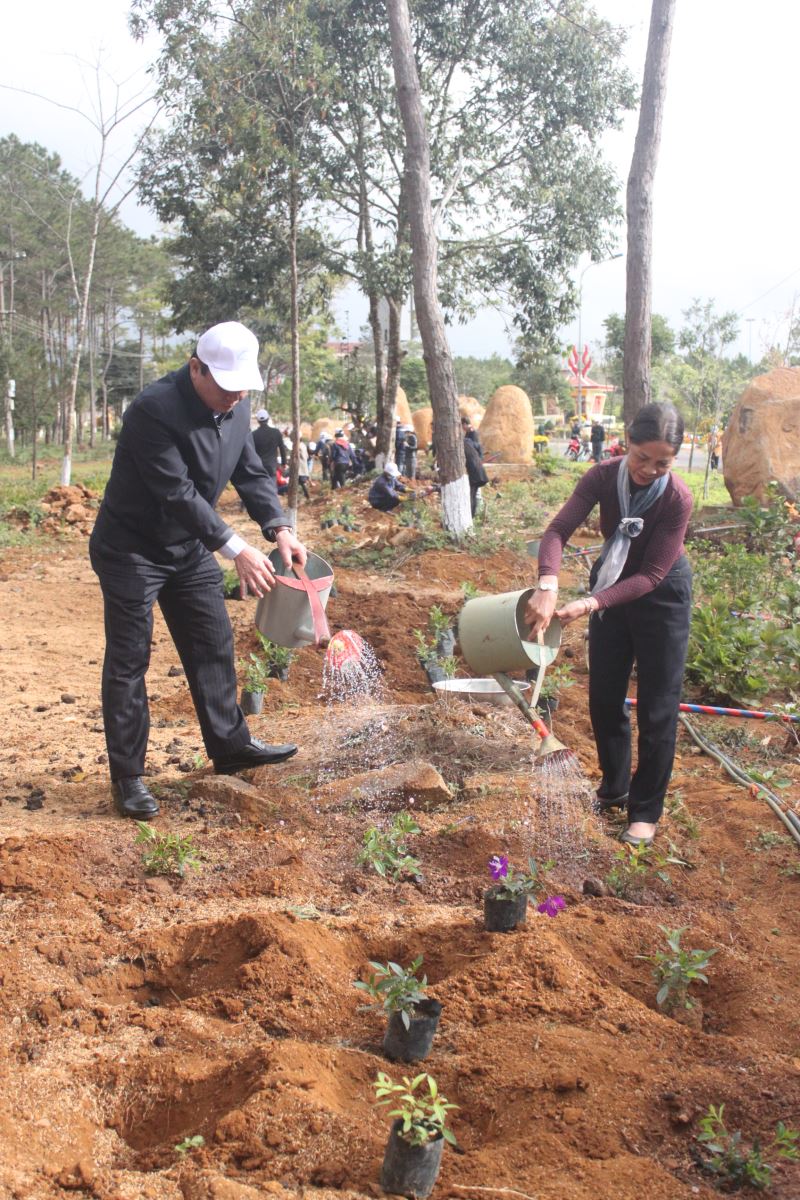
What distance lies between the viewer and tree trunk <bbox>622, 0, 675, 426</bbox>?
952cm

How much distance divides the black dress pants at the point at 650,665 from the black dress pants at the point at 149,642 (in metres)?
1.43

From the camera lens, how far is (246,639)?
22.6 ft

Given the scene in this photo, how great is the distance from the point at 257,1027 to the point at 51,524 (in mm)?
11817

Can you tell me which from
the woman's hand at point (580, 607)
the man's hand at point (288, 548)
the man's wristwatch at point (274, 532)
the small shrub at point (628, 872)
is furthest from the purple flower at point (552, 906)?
the man's wristwatch at point (274, 532)

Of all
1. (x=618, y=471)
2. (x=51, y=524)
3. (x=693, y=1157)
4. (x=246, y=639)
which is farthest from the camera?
(x=51, y=524)

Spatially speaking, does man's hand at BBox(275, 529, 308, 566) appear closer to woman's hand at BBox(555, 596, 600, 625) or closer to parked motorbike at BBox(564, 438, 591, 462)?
woman's hand at BBox(555, 596, 600, 625)

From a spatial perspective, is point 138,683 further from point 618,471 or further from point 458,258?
point 458,258

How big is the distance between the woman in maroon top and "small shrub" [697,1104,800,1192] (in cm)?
168

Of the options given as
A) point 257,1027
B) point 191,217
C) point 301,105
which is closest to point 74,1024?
point 257,1027

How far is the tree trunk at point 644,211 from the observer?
9516 millimetres

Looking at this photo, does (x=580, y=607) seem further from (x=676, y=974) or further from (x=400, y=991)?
(x=400, y=991)

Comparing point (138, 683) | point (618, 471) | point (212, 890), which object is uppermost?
point (618, 471)

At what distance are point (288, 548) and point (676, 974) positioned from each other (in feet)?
Answer: 6.51

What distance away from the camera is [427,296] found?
11.6 m
